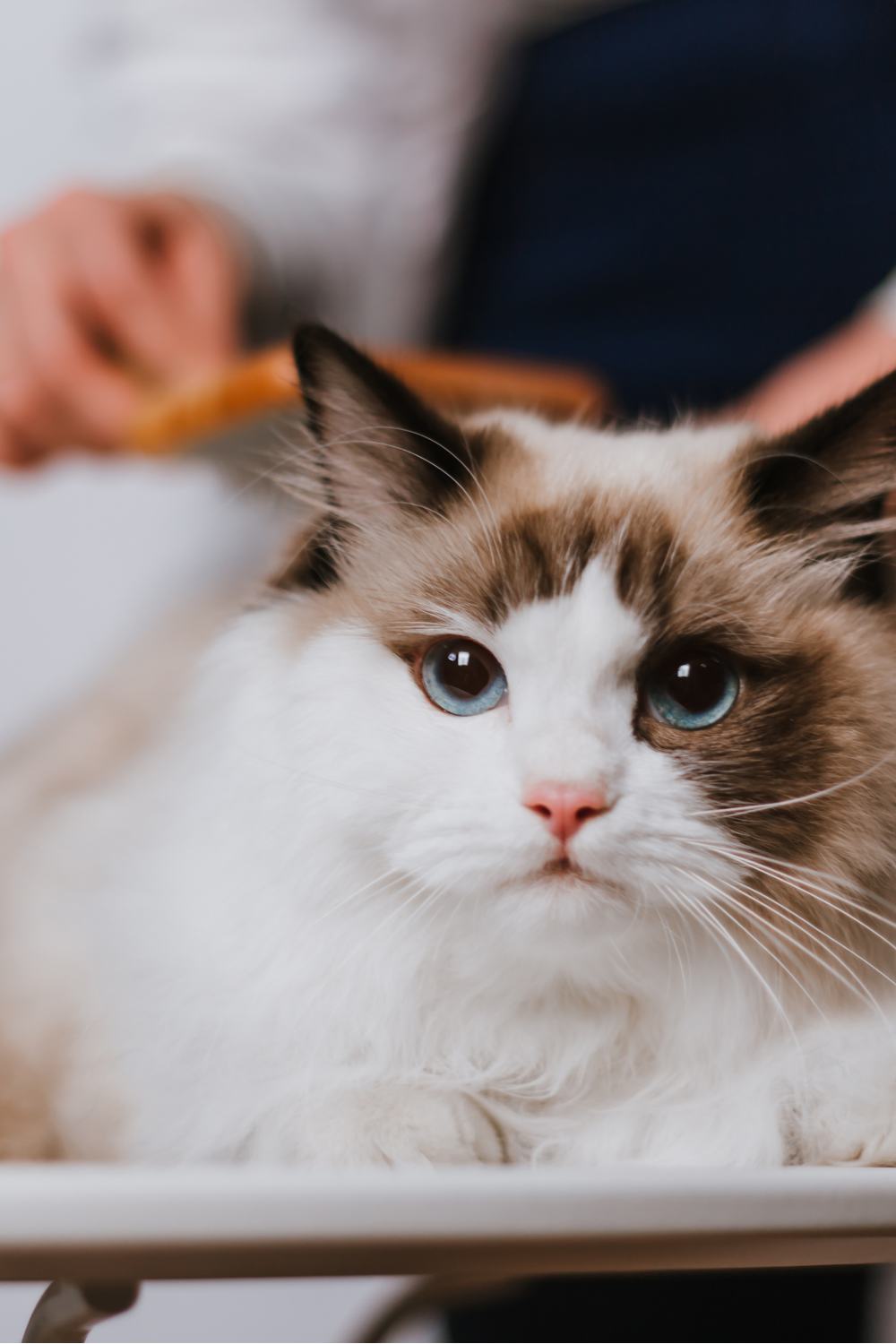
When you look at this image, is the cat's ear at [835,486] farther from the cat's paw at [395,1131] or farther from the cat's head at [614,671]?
the cat's paw at [395,1131]

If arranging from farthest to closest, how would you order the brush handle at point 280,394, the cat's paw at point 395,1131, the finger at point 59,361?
the finger at point 59,361 < the brush handle at point 280,394 < the cat's paw at point 395,1131

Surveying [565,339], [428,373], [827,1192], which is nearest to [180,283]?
[428,373]

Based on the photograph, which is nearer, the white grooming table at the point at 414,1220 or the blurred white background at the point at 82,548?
the white grooming table at the point at 414,1220

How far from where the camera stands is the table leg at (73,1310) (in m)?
0.61

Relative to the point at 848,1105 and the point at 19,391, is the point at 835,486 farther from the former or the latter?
the point at 19,391

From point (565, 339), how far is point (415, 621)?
3.59 feet

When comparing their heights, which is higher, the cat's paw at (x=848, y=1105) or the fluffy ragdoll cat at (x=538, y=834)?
the fluffy ragdoll cat at (x=538, y=834)

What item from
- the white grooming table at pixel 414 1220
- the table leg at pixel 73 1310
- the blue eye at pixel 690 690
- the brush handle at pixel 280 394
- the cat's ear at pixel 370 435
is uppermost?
the brush handle at pixel 280 394

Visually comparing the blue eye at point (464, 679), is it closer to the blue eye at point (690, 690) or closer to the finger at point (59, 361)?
the blue eye at point (690, 690)

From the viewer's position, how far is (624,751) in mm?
723

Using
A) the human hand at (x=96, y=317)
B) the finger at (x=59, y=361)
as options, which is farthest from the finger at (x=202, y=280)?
the finger at (x=59, y=361)

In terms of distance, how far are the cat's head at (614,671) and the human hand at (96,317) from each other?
0.44 m

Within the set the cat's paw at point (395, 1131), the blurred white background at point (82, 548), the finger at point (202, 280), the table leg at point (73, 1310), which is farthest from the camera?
the blurred white background at point (82, 548)

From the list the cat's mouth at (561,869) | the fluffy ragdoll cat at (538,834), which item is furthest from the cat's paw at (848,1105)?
the cat's mouth at (561,869)
